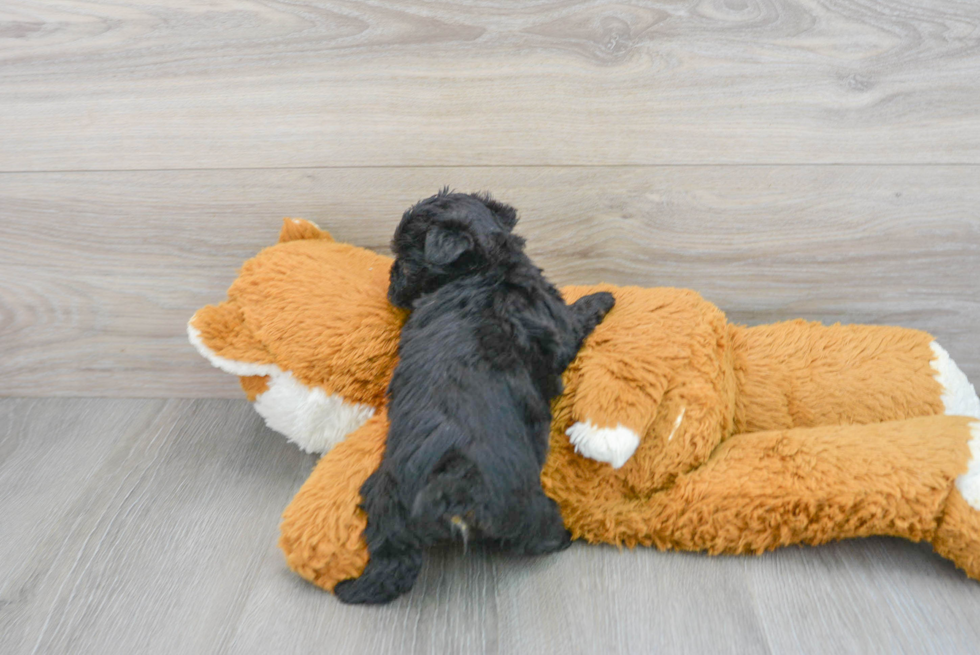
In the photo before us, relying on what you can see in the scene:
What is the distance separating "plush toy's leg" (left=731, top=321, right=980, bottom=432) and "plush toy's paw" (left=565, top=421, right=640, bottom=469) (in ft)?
0.60

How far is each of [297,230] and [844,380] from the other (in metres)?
0.67

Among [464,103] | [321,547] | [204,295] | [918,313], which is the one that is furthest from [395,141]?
[918,313]

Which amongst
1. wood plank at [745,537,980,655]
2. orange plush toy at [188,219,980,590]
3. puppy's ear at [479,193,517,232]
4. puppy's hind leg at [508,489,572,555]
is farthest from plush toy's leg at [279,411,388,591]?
wood plank at [745,537,980,655]

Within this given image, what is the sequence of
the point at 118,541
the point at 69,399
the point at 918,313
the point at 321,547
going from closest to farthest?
the point at 321,547 → the point at 118,541 → the point at 918,313 → the point at 69,399

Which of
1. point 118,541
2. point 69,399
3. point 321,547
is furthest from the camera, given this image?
point 69,399

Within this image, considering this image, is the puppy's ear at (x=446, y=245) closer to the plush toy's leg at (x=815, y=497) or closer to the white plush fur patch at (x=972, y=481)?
the plush toy's leg at (x=815, y=497)

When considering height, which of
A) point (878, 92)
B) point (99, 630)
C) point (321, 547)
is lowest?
point (99, 630)

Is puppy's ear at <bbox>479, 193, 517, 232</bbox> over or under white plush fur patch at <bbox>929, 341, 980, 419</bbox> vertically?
over

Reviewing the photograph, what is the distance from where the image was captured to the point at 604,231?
2.97 feet

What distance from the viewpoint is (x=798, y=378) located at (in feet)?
2.60

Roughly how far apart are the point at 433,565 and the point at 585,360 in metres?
0.27

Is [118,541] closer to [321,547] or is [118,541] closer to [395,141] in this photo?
[321,547]

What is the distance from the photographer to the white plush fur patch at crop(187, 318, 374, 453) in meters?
0.78

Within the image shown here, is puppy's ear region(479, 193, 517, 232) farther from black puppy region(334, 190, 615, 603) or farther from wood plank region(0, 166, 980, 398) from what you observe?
wood plank region(0, 166, 980, 398)
